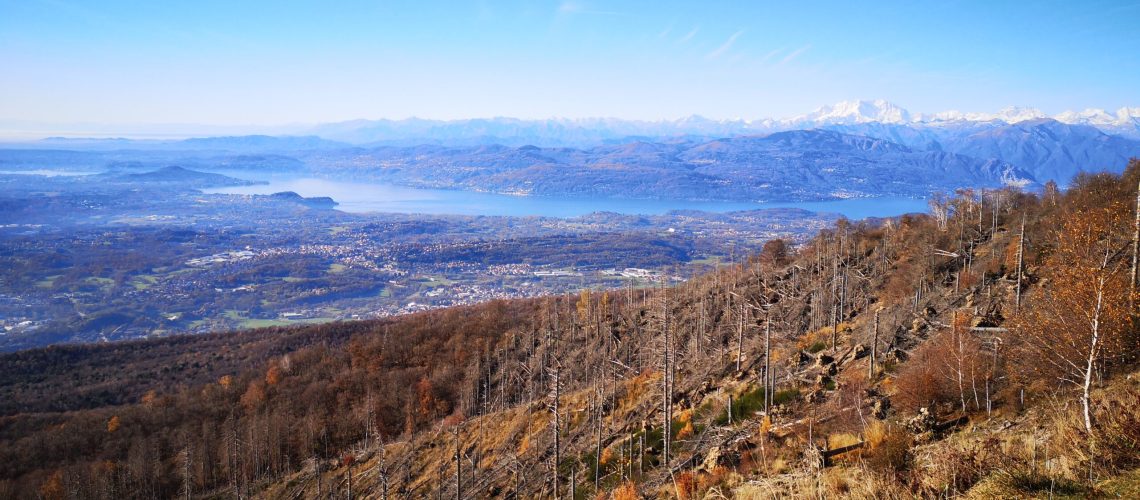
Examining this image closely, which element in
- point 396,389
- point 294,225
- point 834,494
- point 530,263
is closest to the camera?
point 834,494

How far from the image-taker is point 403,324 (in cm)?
5769

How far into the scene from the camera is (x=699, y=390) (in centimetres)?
2352

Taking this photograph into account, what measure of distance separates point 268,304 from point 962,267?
8424 centimetres

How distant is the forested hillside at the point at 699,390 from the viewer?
1015 centimetres

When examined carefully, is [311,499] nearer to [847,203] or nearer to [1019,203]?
[1019,203]

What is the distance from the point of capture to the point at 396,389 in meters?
41.9

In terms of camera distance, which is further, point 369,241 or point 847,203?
point 847,203

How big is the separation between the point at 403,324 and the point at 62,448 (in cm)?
2587

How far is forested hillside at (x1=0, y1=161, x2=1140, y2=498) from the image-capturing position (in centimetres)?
1015

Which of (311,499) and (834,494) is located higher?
(834,494)

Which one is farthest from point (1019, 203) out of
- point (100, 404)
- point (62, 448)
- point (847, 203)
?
point (847, 203)

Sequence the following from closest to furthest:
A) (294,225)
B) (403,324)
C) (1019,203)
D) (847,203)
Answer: (1019,203)
(403,324)
(294,225)
(847,203)

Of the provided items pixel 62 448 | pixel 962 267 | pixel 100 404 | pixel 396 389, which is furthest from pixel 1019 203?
pixel 100 404

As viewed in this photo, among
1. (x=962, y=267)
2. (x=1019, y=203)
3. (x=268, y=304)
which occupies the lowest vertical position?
(x=268, y=304)
